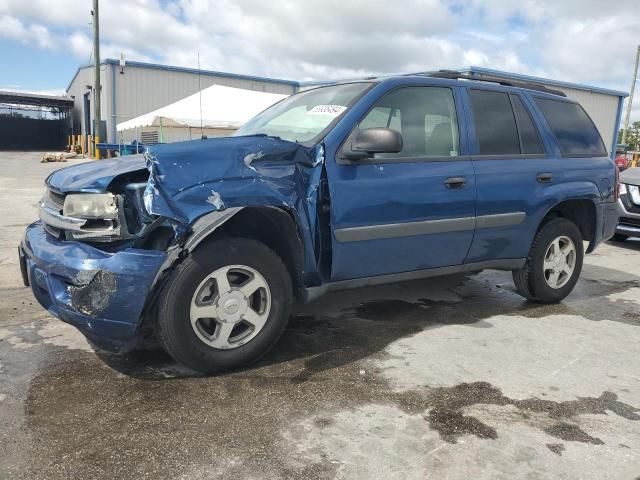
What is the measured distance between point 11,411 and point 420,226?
2.63 metres

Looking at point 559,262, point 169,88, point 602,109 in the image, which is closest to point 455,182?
point 559,262

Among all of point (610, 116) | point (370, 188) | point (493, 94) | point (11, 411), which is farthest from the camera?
point (610, 116)

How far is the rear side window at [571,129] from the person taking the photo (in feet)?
15.5

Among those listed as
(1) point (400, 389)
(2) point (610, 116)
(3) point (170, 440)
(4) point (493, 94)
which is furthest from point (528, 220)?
(2) point (610, 116)

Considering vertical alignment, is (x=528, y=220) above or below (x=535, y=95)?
below

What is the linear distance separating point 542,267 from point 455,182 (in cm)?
142

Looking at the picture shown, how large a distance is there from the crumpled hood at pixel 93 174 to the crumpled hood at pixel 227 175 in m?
0.28

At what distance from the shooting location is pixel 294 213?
3184 millimetres

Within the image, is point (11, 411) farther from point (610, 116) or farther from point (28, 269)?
point (610, 116)

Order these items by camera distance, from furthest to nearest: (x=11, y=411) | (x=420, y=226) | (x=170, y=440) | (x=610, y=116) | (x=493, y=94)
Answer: (x=610, y=116)
(x=493, y=94)
(x=420, y=226)
(x=11, y=411)
(x=170, y=440)

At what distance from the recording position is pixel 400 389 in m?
3.11

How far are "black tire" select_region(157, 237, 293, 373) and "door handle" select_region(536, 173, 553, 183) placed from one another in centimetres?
237

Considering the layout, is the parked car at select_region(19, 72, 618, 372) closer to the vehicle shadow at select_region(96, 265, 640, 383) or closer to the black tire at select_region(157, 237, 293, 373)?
the black tire at select_region(157, 237, 293, 373)

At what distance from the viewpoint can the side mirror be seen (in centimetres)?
329
